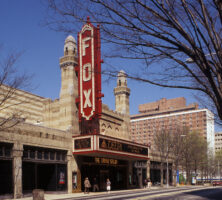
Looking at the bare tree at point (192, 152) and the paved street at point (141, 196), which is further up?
the bare tree at point (192, 152)

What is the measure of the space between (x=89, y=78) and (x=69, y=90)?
347 cm

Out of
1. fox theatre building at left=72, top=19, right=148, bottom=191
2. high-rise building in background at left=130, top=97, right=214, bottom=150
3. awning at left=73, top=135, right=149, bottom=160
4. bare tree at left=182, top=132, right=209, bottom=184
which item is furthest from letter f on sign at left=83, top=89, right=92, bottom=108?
high-rise building in background at left=130, top=97, right=214, bottom=150

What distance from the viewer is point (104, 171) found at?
141 feet

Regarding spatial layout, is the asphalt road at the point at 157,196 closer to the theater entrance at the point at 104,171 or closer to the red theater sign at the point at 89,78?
the theater entrance at the point at 104,171

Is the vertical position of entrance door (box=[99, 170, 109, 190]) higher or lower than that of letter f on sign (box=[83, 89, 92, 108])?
lower

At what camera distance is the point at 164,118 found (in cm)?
16550

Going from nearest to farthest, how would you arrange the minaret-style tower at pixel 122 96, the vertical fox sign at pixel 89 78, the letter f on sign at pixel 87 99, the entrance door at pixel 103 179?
the vertical fox sign at pixel 89 78 → the letter f on sign at pixel 87 99 → the entrance door at pixel 103 179 → the minaret-style tower at pixel 122 96

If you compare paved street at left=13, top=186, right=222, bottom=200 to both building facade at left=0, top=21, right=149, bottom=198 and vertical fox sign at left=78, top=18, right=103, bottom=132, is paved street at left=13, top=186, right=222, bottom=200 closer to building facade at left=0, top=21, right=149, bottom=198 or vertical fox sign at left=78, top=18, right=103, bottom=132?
building facade at left=0, top=21, right=149, bottom=198

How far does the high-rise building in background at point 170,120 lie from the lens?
156 metres

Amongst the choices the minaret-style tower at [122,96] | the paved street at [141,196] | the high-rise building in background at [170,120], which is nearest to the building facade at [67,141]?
the paved street at [141,196]

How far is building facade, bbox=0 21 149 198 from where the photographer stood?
92.2ft

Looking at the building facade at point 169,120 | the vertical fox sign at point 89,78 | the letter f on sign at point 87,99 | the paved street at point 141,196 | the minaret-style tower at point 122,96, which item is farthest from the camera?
the building facade at point 169,120

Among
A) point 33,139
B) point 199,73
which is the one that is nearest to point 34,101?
point 33,139

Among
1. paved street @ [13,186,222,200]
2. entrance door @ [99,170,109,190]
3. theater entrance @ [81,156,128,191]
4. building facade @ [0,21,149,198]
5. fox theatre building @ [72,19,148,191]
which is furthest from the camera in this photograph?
entrance door @ [99,170,109,190]
